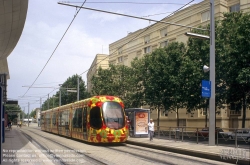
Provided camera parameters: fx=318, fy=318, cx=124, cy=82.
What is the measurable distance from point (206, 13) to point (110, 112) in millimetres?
26627

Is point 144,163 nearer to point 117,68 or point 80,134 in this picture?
point 80,134

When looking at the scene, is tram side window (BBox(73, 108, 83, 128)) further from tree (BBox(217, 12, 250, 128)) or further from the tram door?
tree (BBox(217, 12, 250, 128))

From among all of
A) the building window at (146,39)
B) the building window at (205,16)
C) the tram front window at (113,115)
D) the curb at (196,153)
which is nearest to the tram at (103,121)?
the tram front window at (113,115)

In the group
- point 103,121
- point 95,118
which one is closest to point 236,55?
point 103,121

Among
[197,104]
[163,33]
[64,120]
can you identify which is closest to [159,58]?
[197,104]

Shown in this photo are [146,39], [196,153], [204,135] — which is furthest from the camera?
[146,39]

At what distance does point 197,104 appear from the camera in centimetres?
2844

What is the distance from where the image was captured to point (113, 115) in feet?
66.1

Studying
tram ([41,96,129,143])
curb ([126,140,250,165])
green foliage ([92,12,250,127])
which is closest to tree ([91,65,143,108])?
green foliage ([92,12,250,127])

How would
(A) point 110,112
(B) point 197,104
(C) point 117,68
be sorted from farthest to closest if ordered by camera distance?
1. (C) point 117,68
2. (B) point 197,104
3. (A) point 110,112

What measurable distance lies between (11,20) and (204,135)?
1520 centimetres

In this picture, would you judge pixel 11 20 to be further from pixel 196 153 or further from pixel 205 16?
pixel 205 16

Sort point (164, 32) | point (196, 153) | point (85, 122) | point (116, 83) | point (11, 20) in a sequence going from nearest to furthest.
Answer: point (196, 153), point (85, 122), point (11, 20), point (116, 83), point (164, 32)

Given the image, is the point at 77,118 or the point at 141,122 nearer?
the point at 77,118
